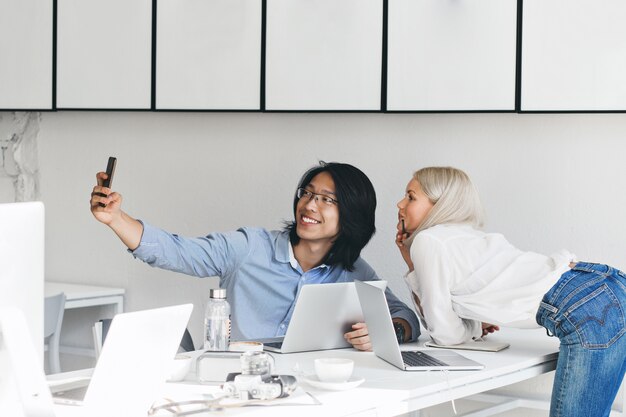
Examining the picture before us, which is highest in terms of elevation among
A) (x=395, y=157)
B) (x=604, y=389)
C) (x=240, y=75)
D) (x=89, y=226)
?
(x=240, y=75)

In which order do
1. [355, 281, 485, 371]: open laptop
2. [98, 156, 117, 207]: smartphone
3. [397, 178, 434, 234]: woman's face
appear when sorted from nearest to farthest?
[355, 281, 485, 371]: open laptop, [98, 156, 117, 207]: smartphone, [397, 178, 434, 234]: woman's face

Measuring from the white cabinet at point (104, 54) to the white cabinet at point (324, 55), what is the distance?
645mm

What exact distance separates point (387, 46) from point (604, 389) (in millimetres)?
1722

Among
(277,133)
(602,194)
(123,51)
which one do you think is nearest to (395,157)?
(277,133)

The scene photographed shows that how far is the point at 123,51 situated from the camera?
14.4ft

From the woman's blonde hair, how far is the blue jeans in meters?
0.44

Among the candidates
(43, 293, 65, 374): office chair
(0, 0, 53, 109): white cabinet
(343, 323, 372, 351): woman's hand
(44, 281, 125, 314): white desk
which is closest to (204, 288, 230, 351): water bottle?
(343, 323, 372, 351): woman's hand

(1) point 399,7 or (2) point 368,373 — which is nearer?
(2) point 368,373

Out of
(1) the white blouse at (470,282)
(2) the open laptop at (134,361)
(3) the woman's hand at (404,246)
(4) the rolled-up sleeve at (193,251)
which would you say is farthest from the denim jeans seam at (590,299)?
(2) the open laptop at (134,361)

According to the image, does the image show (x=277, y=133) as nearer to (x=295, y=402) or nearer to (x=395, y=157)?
(x=395, y=157)

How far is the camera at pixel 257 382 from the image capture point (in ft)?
6.77

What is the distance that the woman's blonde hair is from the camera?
306 cm

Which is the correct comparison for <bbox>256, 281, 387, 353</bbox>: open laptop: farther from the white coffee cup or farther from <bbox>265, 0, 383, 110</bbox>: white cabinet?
<bbox>265, 0, 383, 110</bbox>: white cabinet

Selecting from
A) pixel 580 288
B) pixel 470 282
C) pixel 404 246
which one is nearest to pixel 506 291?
pixel 470 282
